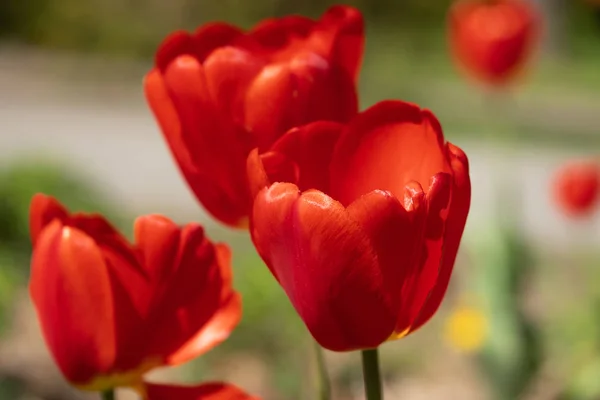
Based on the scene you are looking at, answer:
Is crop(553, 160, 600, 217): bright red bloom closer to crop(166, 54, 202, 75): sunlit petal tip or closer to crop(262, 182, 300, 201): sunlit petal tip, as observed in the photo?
crop(166, 54, 202, 75): sunlit petal tip

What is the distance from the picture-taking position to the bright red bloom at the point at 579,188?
6.33 ft

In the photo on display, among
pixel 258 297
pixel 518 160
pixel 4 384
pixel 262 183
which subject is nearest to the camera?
pixel 262 183

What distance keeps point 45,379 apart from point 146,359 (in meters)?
1.23

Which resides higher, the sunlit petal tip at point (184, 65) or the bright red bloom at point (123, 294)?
the sunlit petal tip at point (184, 65)

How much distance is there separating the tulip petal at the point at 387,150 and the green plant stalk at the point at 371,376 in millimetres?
101

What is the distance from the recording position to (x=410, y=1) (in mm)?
9844

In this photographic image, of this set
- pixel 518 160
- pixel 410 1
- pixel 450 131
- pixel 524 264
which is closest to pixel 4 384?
pixel 524 264

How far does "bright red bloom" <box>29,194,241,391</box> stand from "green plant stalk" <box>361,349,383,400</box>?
135 mm

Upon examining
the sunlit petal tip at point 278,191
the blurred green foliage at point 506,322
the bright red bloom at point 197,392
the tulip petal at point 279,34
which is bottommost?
the blurred green foliage at point 506,322

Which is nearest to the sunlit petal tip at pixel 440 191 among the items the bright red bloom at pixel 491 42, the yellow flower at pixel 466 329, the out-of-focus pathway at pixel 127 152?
the out-of-focus pathway at pixel 127 152

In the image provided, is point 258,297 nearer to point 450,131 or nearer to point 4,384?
point 4,384

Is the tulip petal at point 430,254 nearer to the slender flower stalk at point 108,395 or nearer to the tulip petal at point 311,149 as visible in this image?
the tulip petal at point 311,149

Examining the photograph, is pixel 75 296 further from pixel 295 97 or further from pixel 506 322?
pixel 506 322

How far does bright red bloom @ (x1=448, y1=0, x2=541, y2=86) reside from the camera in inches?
89.4
